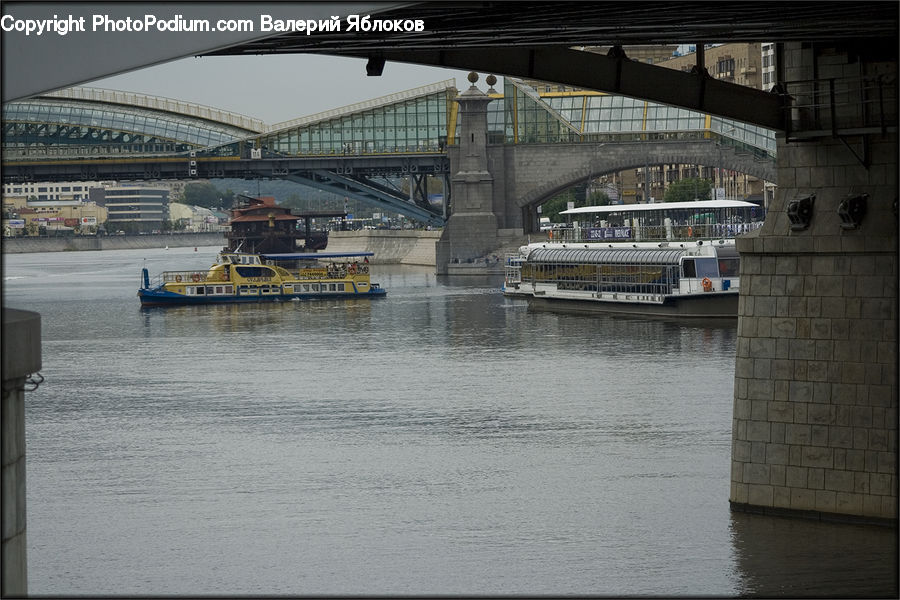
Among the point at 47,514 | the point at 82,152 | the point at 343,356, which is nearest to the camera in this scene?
the point at 47,514

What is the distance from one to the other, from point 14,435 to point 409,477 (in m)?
15.7

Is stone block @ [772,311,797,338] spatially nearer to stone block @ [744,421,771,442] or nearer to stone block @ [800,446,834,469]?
stone block @ [744,421,771,442]

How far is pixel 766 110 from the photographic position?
21375mm

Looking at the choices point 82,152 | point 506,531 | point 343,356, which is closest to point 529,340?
point 343,356

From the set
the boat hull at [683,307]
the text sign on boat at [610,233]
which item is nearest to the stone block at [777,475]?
the boat hull at [683,307]

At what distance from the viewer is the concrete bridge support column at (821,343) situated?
66.2ft

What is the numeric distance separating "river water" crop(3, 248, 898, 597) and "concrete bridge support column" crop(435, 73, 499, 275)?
46897mm

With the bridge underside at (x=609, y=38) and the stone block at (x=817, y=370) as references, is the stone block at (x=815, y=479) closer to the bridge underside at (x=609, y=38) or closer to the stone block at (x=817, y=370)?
the stone block at (x=817, y=370)

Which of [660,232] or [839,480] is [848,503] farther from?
[660,232]

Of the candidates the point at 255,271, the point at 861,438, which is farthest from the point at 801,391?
the point at 255,271

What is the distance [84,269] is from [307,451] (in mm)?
107140

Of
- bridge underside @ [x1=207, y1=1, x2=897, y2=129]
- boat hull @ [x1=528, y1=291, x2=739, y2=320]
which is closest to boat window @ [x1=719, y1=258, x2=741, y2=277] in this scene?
boat hull @ [x1=528, y1=291, x2=739, y2=320]

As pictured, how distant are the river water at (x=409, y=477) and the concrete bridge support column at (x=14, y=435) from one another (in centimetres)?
803

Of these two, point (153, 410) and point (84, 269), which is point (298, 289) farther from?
point (84, 269)
